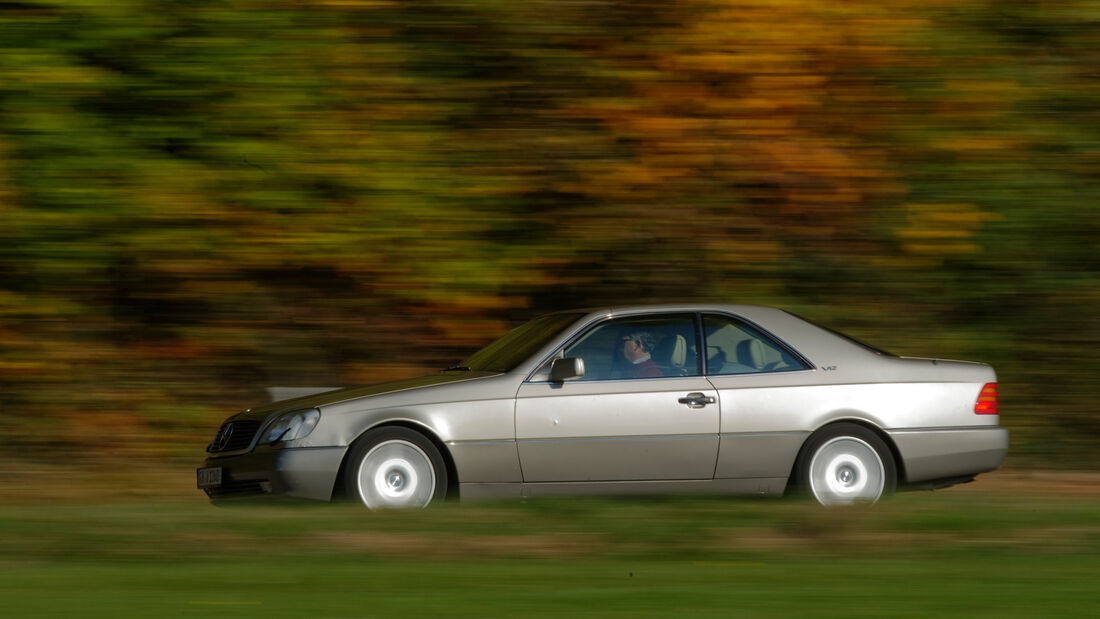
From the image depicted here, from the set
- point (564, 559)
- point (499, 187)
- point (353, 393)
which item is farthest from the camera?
point (499, 187)

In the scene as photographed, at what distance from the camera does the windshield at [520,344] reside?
27.6 feet

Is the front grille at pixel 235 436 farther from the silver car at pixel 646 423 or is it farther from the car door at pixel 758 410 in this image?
the car door at pixel 758 410

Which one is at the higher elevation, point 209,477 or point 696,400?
point 696,400

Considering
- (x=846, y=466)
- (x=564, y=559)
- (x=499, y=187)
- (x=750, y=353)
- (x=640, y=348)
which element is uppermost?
(x=499, y=187)

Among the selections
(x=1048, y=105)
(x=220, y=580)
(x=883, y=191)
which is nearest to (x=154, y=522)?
(x=220, y=580)

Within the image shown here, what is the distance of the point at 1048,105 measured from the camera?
12.8 m

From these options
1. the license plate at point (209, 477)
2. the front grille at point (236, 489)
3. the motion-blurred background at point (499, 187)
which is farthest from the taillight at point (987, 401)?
the license plate at point (209, 477)

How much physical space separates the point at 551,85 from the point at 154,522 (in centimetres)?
644

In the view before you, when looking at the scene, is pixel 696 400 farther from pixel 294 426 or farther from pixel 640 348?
pixel 294 426

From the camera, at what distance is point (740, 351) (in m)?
8.38

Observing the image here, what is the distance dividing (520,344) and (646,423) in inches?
43.2

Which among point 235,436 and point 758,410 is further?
point 235,436

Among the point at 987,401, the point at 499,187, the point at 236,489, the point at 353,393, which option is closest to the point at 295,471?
the point at 236,489

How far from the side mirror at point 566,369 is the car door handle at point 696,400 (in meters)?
0.66
